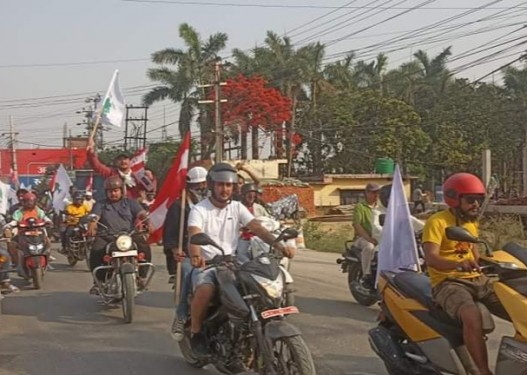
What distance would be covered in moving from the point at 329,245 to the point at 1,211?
11.5 metres

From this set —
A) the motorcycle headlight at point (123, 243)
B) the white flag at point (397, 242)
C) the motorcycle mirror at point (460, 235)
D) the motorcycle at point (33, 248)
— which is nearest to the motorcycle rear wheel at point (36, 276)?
the motorcycle at point (33, 248)

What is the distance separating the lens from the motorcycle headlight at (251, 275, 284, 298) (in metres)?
5.32

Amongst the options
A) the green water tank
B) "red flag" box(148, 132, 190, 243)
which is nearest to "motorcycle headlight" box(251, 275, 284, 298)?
"red flag" box(148, 132, 190, 243)

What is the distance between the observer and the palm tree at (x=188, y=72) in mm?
39500

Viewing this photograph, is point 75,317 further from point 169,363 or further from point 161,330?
point 169,363

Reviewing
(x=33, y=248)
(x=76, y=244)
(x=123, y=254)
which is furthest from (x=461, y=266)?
(x=76, y=244)

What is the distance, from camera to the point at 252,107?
38.2 meters

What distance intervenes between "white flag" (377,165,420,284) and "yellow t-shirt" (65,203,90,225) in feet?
33.4

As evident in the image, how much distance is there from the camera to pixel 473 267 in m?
5.09

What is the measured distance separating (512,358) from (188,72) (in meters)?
36.5

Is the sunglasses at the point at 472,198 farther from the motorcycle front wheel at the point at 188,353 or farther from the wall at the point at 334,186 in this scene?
Answer: the wall at the point at 334,186

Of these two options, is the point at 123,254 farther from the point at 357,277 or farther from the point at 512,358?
the point at 512,358

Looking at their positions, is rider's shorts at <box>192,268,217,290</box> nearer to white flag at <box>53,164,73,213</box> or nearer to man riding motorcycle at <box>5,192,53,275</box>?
man riding motorcycle at <box>5,192,53,275</box>

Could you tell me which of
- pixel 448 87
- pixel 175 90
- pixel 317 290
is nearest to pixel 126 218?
pixel 317 290
